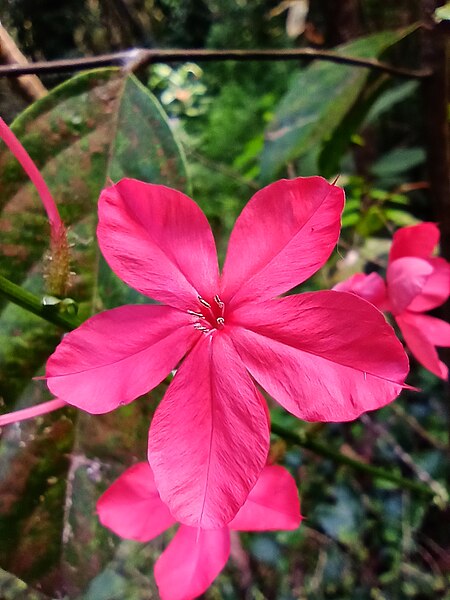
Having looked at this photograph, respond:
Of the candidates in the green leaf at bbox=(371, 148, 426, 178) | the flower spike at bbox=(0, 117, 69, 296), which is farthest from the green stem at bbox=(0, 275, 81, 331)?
the green leaf at bbox=(371, 148, 426, 178)

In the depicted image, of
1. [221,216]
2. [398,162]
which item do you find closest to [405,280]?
[221,216]

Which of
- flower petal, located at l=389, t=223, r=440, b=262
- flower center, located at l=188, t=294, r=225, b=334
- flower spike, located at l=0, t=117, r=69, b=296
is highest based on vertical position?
flower spike, located at l=0, t=117, r=69, b=296

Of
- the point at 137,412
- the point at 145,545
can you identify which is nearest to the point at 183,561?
the point at 137,412

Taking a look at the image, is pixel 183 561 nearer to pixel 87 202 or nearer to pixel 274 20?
pixel 87 202

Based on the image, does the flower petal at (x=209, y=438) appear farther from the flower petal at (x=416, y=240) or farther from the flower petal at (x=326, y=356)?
the flower petal at (x=416, y=240)

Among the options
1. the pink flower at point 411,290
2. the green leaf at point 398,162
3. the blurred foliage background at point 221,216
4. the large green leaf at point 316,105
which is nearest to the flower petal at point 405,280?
the pink flower at point 411,290

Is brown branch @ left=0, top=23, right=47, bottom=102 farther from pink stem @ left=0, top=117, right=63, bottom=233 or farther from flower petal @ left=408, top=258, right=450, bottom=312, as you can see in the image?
flower petal @ left=408, top=258, right=450, bottom=312
